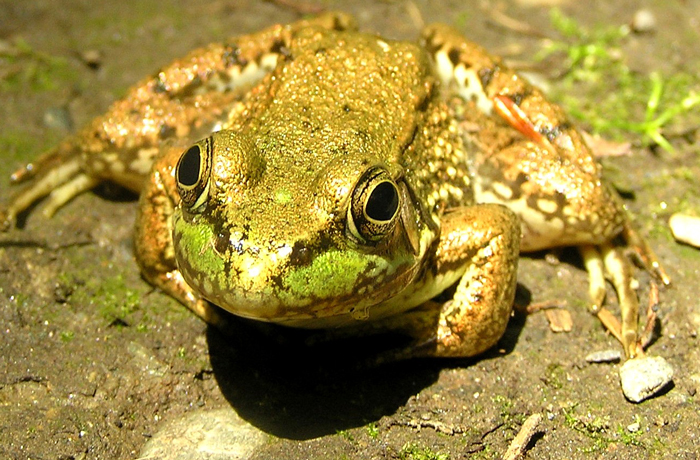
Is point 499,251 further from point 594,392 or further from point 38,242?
point 38,242

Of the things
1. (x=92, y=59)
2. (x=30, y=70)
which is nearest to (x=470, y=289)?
(x=92, y=59)

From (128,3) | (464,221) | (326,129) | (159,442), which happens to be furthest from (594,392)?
(128,3)

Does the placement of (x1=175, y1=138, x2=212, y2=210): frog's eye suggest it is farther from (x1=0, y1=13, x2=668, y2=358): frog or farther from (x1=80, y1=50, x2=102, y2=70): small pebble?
(x1=80, y1=50, x2=102, y2=70): small pebble

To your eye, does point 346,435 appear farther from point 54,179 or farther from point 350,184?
point 54,179

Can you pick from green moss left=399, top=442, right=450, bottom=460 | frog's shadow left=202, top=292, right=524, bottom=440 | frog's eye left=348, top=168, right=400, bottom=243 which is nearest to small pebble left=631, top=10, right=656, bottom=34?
frog's shadow left=202, top=292, right=524, bottom=440

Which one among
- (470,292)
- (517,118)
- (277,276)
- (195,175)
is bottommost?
(470,292)

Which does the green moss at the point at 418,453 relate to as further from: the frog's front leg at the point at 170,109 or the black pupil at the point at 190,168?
the frog's front leg at the point at 170,109
